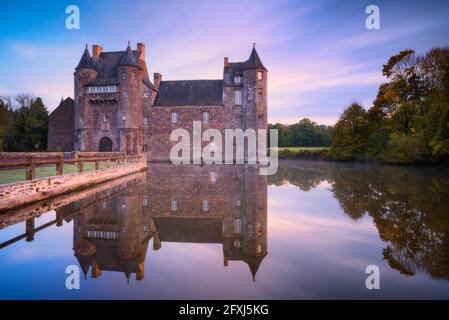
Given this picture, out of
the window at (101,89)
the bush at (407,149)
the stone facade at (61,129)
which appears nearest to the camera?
the bush at (407,149)

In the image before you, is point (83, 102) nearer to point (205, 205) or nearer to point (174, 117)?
point (174, 117)

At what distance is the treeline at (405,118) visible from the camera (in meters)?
24.2

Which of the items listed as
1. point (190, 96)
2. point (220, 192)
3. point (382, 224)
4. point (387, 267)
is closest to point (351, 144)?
point (190, 96)

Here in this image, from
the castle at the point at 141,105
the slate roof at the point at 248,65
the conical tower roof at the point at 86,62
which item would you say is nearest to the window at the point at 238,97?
the castle at the point at 141,105

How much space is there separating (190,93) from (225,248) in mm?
32938

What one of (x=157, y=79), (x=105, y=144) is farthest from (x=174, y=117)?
(x=105, y=144)

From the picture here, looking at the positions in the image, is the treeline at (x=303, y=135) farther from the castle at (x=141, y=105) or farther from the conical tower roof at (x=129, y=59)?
the conical tower roof at (x=129, y=59)

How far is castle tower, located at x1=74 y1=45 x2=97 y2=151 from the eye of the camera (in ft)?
106

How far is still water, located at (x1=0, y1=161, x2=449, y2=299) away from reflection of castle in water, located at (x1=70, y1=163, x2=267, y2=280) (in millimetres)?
28

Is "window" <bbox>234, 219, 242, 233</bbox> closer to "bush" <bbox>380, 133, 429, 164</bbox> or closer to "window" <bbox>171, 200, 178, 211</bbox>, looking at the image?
"window" <bbox>171, 200, 178, 211</bbox>

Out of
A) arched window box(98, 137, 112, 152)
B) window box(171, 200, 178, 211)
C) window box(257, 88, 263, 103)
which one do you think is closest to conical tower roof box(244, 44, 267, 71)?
window box(257, 88, 263, 103)

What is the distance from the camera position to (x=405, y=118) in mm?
31844

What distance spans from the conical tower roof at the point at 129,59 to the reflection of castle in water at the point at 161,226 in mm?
24083

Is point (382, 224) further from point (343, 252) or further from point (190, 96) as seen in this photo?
point (190, 96)
